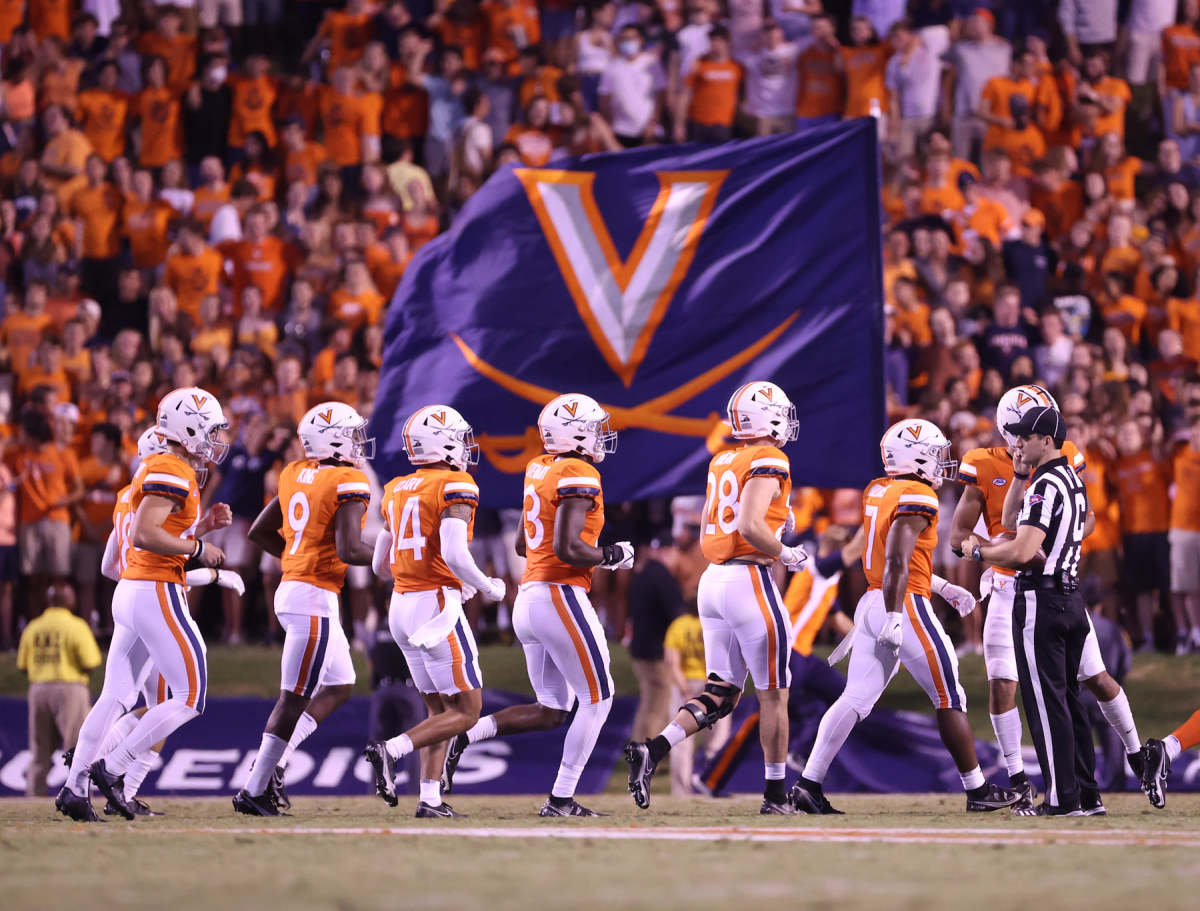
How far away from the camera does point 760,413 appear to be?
11.0 metres

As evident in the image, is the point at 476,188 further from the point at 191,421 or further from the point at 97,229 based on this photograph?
the point at 191,421

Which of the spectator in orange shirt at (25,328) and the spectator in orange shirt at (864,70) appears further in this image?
the spectator in orange shirt at (864,70)

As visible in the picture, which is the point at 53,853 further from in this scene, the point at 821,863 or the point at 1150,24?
the point at 1150,24

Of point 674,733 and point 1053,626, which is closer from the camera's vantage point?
point 1053,626

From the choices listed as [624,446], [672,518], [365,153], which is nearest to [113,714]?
[624,446]

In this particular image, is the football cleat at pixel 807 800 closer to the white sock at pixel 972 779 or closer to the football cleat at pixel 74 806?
the white sock at pixel 972 779

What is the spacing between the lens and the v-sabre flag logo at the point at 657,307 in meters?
12.6

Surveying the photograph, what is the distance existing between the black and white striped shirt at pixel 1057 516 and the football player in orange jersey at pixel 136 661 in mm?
4700

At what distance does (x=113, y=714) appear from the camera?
34.8 feet

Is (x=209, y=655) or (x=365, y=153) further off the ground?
(x=365, y=153)

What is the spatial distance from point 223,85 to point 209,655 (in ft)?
27.6

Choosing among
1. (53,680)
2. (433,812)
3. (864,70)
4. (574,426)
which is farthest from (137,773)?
(864,70)

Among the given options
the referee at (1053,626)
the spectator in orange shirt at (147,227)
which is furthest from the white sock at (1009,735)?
the spectator in orange shirt at (147,227)

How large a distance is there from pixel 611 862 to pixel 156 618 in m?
3.76
